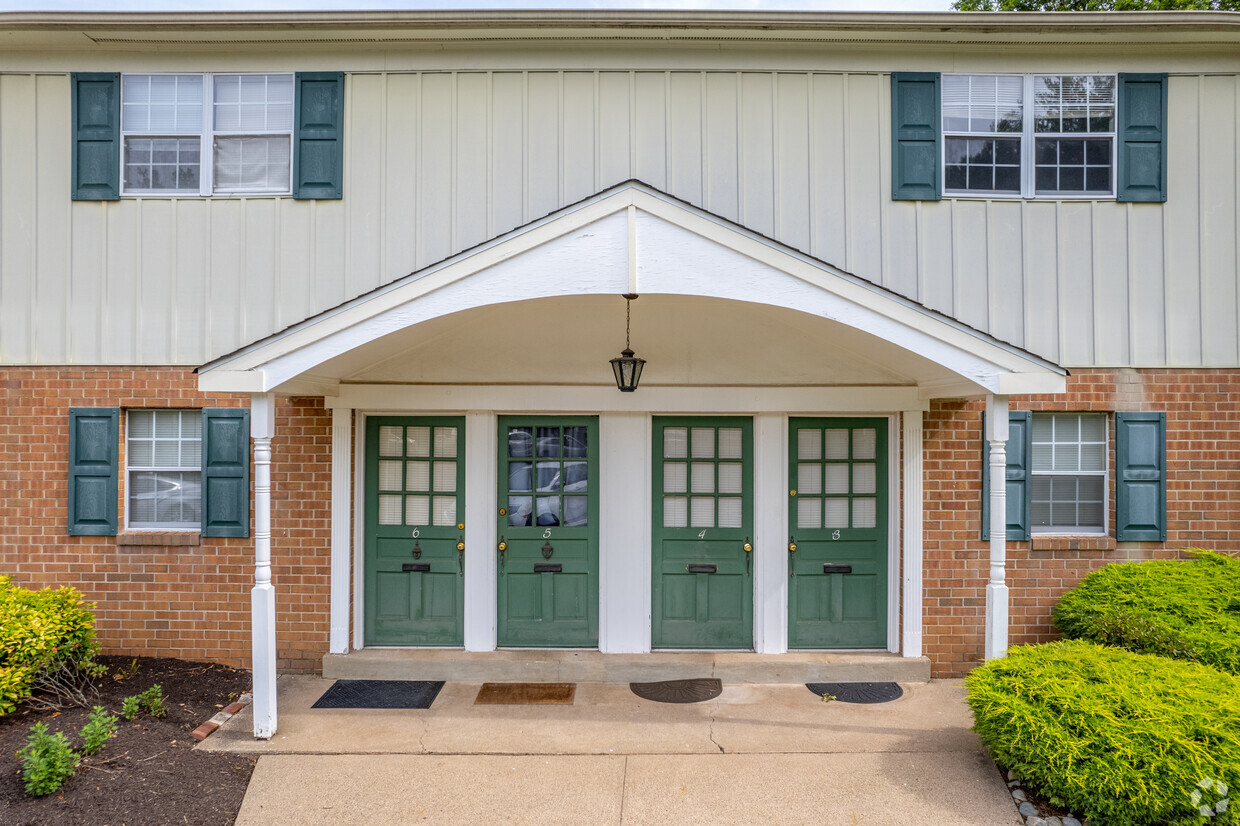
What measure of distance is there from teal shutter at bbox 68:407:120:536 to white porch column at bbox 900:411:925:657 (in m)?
7.12

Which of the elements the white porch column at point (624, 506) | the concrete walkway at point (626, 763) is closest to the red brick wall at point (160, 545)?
the concrete walkway at point (626, 763)

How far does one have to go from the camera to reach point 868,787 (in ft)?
14.7

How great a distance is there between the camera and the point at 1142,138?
21.0ft

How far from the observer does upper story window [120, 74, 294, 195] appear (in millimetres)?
6488

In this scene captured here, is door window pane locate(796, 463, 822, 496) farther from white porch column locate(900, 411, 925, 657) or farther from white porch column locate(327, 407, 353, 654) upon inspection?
white porch column locate(327, 407, 353, 654)

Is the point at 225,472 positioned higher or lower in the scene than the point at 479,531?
higher

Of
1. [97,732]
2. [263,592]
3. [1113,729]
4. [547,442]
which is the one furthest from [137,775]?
[1113,729]

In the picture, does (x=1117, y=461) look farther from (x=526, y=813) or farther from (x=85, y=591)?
(x=85, y=591)

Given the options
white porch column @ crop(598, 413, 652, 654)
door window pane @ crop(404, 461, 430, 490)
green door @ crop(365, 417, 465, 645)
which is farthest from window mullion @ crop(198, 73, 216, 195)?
white porch column @ crop(598, 413, 652, 654)

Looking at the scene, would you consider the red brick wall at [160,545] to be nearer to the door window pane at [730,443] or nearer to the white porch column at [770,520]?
the door window pane at [730,443]

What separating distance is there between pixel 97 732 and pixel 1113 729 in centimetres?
610

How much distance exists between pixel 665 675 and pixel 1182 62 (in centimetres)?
724

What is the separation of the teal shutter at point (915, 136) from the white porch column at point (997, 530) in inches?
90.6

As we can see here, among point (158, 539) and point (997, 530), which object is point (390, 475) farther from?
point (997, 530)
